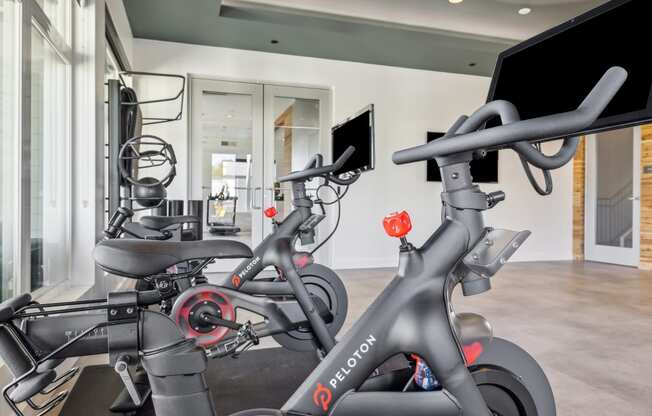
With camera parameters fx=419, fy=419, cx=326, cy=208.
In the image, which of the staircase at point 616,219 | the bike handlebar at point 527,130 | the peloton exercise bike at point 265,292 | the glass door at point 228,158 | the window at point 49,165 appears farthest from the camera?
the staircase at point 616,219

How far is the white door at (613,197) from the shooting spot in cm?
654

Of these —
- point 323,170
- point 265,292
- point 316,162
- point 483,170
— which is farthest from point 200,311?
point 483,170

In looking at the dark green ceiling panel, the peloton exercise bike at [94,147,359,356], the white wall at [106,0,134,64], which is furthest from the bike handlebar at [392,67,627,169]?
the dark green ceiling panel

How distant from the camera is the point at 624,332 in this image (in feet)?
9.91

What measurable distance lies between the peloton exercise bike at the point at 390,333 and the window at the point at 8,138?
1.36 metres

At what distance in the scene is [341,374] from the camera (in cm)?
95

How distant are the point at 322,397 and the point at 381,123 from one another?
18.6ft

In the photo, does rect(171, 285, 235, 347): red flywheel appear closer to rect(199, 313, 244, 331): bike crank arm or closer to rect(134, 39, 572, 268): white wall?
rect(199, 313, 244, 331): bike crank arm

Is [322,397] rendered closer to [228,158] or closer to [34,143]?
[34,143]

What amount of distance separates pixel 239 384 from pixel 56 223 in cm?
173

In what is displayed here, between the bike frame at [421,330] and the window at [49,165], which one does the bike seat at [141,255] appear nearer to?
the bike frame at [421,330]

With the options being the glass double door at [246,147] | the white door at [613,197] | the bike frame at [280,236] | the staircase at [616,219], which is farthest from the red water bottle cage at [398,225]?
the staircase at [616,219]

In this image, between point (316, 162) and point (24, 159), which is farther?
point (316, 162)

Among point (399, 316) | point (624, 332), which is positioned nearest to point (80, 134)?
point (399, 316)
